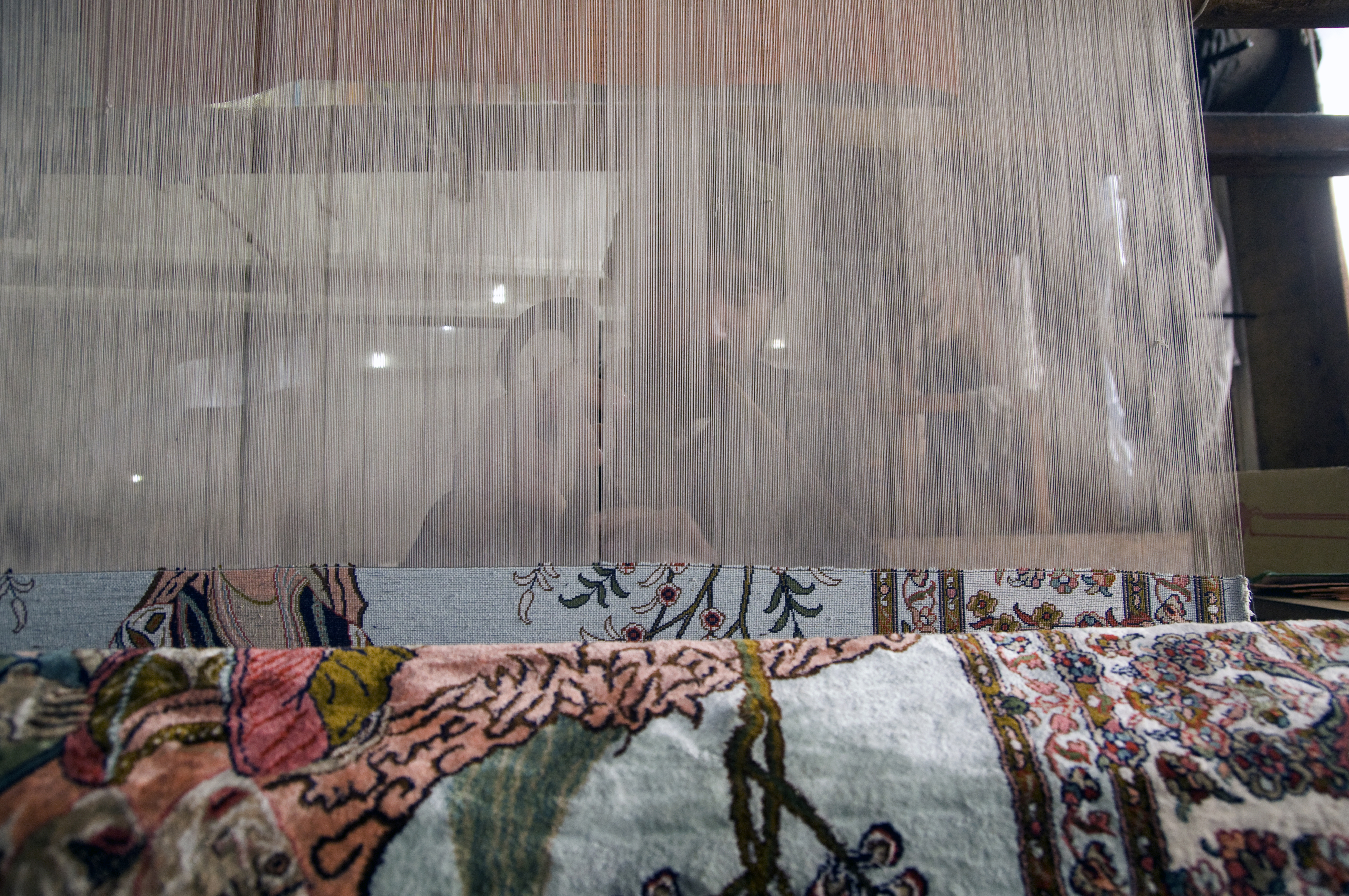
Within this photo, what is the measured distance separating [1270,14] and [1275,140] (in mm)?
254

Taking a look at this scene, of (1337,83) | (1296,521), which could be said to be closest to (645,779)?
(1296,521)

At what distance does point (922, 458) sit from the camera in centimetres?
97

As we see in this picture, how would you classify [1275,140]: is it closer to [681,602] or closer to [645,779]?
[681,602]

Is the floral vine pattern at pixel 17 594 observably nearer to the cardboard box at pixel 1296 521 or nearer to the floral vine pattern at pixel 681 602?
the floral vine pattern at pixel 681 602

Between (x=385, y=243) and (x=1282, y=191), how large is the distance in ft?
6.42

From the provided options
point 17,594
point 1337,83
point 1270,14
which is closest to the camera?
point 17,594

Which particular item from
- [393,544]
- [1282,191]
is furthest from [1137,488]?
[1282,191]

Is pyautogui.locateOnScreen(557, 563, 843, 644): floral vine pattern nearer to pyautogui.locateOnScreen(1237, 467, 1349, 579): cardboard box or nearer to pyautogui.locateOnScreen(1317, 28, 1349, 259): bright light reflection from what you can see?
pyautogui.locateOnScreen(1237, 467, 1349, 579): cardboard box

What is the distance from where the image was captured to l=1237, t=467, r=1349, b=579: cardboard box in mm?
1207

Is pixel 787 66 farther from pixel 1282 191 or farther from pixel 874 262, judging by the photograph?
pixel 1282 191

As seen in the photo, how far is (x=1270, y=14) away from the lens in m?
1.13

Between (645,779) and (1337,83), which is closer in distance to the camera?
(645,779)

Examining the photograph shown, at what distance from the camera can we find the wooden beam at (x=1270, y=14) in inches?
43.4

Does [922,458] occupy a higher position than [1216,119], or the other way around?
[1216,119]
